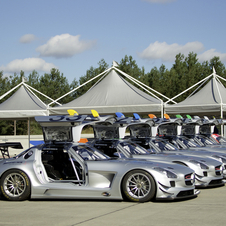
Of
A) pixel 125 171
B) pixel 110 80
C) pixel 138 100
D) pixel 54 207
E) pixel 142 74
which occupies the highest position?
pixel 142 74

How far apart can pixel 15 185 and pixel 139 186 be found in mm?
2611

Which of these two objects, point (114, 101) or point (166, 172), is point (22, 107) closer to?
point (114, 101)

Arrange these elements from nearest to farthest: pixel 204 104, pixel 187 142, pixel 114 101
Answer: pixel 187 142
pixel 204 104
pixel 114 101

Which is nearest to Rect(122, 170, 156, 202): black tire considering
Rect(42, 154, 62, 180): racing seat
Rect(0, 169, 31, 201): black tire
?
Rect(42, 154, 62, 180): racing seat

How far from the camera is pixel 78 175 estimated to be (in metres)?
7.62

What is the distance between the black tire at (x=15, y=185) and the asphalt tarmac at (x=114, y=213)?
15 cm

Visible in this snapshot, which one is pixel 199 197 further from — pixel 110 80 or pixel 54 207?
pixel 110 80

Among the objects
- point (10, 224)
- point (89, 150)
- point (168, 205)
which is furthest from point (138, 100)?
point (10, 224)

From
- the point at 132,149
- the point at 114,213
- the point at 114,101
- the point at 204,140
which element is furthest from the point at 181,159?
the point at 114,101

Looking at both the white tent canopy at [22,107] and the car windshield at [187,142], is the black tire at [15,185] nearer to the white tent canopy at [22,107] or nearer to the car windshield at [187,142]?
the car windshield at [187,142]

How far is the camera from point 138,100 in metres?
22.0

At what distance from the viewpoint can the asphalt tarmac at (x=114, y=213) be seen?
5.48 m

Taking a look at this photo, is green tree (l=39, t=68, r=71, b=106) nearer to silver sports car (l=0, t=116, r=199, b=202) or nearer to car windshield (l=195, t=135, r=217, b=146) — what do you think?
car windshield (l=195, t=135, r=217, b=146)

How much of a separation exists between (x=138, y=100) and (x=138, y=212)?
16052 millimetres
